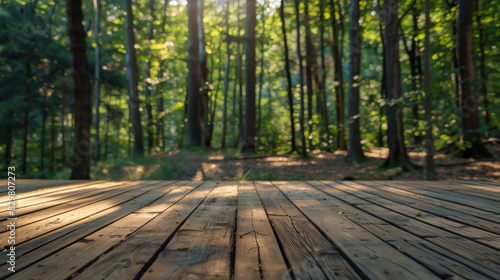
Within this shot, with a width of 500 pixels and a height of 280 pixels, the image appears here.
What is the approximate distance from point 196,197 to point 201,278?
1.97 metres

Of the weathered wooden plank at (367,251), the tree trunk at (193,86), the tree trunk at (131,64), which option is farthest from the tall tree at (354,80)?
the tree trunk at (131,64)

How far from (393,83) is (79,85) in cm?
703

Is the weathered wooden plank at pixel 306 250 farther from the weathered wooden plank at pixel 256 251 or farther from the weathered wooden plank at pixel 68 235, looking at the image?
the weathered wooden plank at pixel 68 235

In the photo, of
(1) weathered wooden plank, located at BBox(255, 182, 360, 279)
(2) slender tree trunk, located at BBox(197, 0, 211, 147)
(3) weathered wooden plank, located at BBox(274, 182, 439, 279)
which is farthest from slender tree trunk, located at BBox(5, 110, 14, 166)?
(3) weathered wooden plank, located at BBox(274, 182, 439, 279)

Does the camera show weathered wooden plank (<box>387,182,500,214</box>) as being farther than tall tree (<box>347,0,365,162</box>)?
No

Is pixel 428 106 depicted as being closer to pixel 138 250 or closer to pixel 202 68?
pixel 138 250

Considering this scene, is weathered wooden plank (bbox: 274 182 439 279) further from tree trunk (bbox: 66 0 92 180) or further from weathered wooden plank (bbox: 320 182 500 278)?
tree trunk (bbox: 66 0 92 180)

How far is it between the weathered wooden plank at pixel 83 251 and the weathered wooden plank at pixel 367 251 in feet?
3.71

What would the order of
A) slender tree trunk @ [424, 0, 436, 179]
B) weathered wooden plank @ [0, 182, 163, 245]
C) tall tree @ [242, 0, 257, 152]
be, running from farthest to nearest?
tall tree @ [242, 0, 257, 152] < slender tree trunk @ [424, 0, 436, 179] < weathered wooden plank @ [0, 182, 163, 245]

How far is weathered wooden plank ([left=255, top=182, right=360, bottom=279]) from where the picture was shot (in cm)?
108

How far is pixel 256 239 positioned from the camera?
148 centimetres

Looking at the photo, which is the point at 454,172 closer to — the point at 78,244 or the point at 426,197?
the point at 426,197

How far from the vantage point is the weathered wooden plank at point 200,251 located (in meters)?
1.09

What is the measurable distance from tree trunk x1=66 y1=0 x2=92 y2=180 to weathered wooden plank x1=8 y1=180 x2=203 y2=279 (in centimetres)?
479
